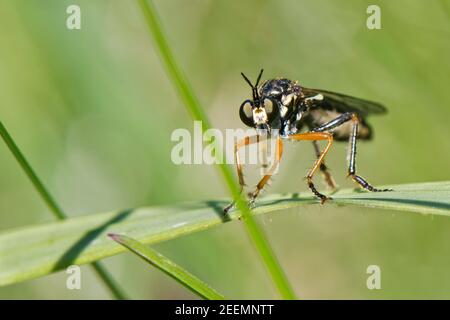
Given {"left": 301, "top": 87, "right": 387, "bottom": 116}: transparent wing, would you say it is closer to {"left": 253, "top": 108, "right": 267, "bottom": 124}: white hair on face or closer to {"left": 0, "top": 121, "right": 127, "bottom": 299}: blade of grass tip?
{"left": 253, "top": 108, "right": 267, "bottom": 124}: white hair on face

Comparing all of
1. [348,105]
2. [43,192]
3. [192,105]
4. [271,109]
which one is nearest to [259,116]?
[271,109]

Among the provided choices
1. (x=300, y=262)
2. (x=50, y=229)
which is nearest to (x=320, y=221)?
(x=300, y=262)

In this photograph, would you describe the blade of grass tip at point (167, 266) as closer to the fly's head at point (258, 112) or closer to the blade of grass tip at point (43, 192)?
the blade of grass tip at point (43, 192)

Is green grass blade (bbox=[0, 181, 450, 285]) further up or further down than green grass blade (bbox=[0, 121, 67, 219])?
further down

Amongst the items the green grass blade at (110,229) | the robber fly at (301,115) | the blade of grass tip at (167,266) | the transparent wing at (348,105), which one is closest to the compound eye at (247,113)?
the robber fly at (301,115)

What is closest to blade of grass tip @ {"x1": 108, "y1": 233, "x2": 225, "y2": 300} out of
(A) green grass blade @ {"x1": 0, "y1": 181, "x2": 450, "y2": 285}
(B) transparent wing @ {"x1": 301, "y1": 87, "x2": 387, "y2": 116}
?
(A) green grass blade @ {"x1": 0, "y1": 181, "x2": 450, "y2": 285}
